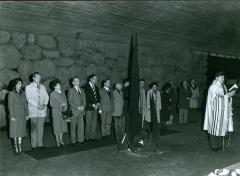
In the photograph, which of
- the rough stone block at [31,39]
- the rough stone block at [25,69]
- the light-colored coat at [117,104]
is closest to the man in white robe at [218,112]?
the light-colored coat at [117,104]

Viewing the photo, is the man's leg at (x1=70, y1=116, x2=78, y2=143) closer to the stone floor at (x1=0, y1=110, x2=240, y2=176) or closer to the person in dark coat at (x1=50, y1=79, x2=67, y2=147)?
the person in dark coat at (x1=50, y1=79, x2=67, y2=147)

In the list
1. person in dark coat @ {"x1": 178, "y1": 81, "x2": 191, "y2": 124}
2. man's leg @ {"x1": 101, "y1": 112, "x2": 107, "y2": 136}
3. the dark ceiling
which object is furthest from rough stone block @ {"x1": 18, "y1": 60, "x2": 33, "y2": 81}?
person in dark coat @ {"x1": 178, "y1": 81, "x2": 191, "y2": 124}

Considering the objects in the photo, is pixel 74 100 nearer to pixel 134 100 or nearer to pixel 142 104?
pixel 134 100

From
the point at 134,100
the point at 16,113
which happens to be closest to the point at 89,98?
the point at 134,100

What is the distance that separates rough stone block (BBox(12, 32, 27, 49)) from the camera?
844 cm

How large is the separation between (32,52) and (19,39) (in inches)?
21.2

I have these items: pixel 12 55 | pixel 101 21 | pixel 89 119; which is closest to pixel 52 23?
pixel 101 21

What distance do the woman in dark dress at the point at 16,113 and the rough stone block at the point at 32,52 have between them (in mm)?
2640

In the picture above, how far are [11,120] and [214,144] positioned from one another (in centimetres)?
448

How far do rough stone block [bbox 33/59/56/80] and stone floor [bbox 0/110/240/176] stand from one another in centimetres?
244

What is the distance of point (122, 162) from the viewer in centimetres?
578

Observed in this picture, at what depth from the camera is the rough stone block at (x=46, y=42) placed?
29.5 ft

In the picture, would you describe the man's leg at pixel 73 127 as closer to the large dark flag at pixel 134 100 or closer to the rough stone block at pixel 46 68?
the large dark flag at pixel 134 100

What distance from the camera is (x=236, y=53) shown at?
1484 centimetres
